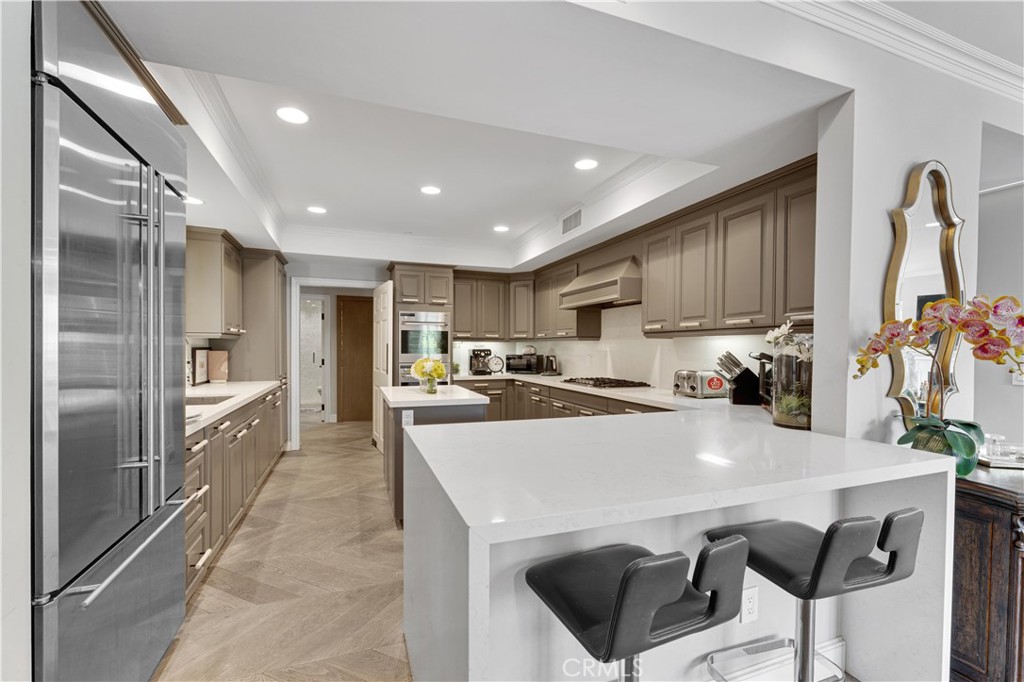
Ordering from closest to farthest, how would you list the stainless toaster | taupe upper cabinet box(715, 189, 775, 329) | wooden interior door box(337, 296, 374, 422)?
taupe upper cabinet box(715, 189, 775, 329) < the stainless toaster < wooden interior door box(337, 296, 374, 422)

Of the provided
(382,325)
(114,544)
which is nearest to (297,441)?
(382,325)

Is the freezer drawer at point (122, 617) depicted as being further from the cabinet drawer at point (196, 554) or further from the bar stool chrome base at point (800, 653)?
the bar stool chrome base at point (800, 653)

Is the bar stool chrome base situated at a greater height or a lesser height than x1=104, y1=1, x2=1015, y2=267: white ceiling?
lesser

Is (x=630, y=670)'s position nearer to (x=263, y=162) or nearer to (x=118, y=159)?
(x=118, y=159)

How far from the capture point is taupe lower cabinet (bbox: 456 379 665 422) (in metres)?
3.59

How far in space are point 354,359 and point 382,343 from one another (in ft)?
7.99

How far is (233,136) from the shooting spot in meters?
2.65

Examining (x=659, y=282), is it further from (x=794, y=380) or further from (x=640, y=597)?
(x=640, y=597)

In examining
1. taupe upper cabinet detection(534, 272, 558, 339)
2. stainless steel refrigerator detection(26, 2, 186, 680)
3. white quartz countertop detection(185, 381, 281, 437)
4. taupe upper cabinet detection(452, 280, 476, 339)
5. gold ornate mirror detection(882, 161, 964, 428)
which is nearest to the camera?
stainless steel refrigerator detection(26, 2, 186, 680)

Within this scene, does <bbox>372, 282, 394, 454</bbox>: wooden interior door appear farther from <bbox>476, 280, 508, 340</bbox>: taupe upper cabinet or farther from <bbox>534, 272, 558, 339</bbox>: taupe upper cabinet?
<bbox>534, 272, 558, 339</bbox>: taupe upper cabinet

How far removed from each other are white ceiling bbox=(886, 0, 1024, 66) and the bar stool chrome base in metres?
2.17

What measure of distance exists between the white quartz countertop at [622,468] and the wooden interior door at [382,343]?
364 cm

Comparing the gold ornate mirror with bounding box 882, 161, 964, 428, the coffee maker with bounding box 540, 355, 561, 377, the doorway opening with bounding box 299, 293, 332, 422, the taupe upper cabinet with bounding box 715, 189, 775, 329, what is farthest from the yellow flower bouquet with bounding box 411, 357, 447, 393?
the doorway opening with bounding box 299, 293, 332, 422

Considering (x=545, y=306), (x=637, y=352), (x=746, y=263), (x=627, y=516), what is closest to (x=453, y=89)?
(x=627, y=516)
